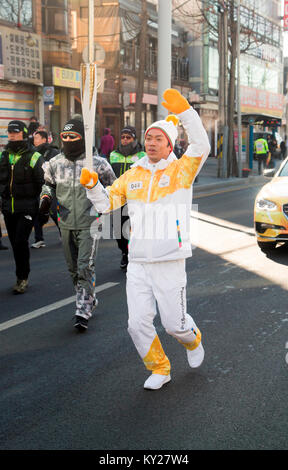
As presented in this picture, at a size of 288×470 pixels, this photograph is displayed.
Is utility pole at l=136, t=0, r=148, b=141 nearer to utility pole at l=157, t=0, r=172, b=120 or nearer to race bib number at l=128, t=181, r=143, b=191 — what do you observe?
utility pole at l=157, t=0, r=172, b=120

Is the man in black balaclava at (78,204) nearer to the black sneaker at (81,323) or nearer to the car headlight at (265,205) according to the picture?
the black sneaker at (81,323)

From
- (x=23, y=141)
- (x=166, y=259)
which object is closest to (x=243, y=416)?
(x=166, y=259)

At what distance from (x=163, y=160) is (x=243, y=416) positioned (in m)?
1.74

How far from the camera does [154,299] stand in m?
→ 4.29

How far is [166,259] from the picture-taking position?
4.24 m

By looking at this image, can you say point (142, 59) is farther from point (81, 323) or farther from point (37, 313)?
point (81, 323)

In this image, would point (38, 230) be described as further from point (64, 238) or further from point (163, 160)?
point (163, 160)

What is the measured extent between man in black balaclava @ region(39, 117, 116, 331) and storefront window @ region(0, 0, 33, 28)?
16.4 m

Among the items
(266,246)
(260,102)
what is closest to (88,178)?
(266,246)

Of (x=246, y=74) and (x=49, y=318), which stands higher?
(x=246, y=74)

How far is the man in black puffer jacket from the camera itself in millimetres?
7148

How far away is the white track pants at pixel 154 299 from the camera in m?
4.26

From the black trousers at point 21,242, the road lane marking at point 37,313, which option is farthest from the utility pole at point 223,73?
the road lane marking at point 37,313

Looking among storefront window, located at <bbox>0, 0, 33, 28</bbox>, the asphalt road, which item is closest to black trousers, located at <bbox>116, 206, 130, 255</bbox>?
the asphalt road
